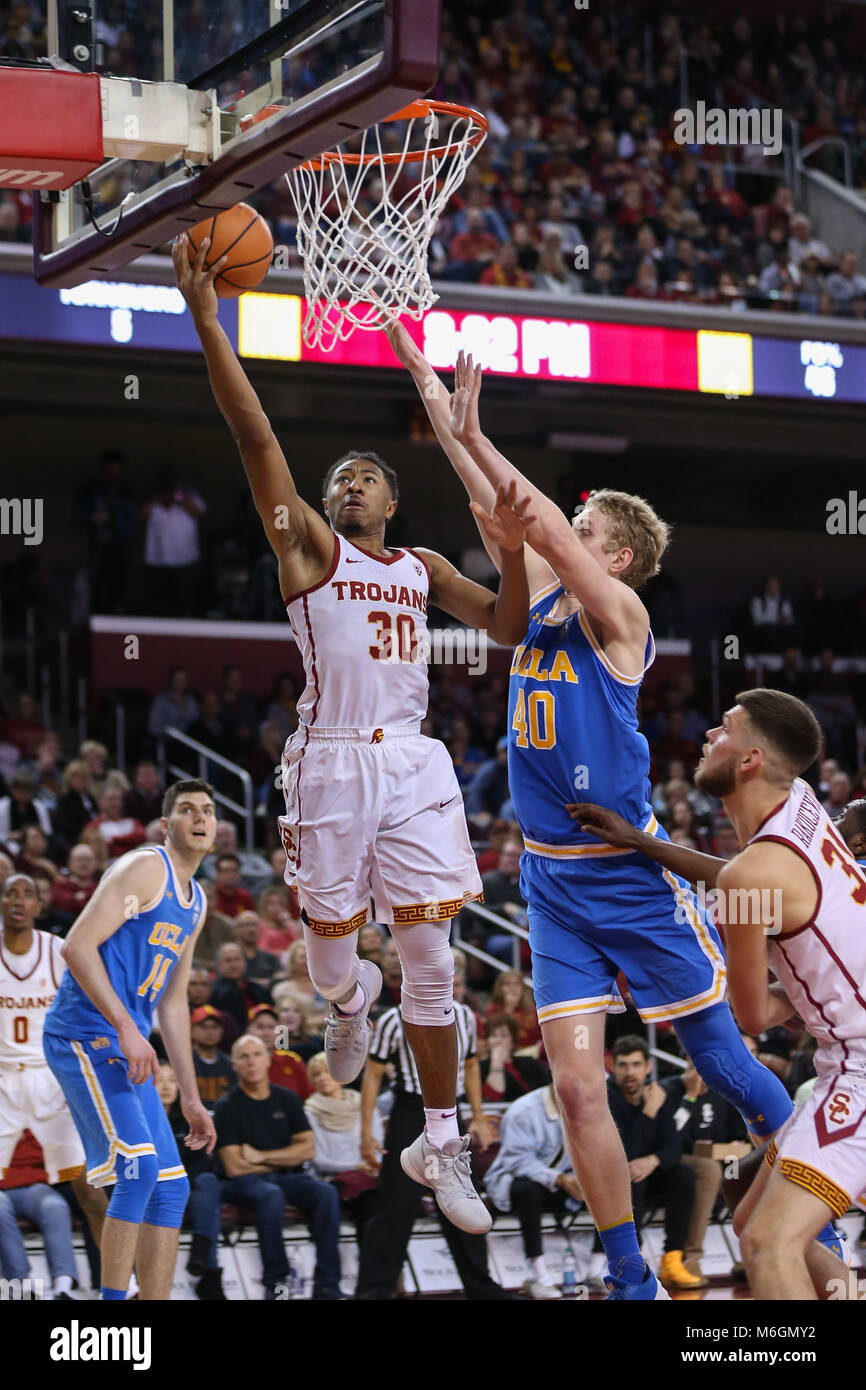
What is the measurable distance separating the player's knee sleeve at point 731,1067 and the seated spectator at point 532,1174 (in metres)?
3.45

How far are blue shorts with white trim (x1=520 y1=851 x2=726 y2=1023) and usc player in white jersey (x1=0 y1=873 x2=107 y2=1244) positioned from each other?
343 centimetres

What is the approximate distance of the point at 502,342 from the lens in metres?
12.2

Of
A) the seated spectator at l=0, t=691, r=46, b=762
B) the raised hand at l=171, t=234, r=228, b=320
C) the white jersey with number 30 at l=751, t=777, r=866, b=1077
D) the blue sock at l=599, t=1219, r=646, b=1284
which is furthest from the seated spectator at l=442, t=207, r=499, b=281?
the blue sock at l=599, t=1219, r=646, b=1284

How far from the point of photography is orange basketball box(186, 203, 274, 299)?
522 centimetres

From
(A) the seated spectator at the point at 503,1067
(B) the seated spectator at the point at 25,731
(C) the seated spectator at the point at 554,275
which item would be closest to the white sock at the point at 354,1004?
(A) the seated spectator at the point at 503,1067

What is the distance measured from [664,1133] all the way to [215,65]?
582 cm

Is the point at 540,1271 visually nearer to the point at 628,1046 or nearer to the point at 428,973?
the point at 628,1046

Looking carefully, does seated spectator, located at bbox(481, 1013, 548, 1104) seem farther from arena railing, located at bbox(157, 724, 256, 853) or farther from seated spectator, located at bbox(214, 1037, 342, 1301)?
arena railing, located at bbox(157, 724, 256, 853)

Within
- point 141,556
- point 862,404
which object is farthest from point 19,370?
point 862,404

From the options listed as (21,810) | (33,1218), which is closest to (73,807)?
(21,810)

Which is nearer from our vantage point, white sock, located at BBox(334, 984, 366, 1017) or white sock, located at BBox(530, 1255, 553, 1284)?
white sock, located at BBox(334, 984, 366, 1017)

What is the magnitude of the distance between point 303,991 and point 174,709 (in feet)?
14.6
